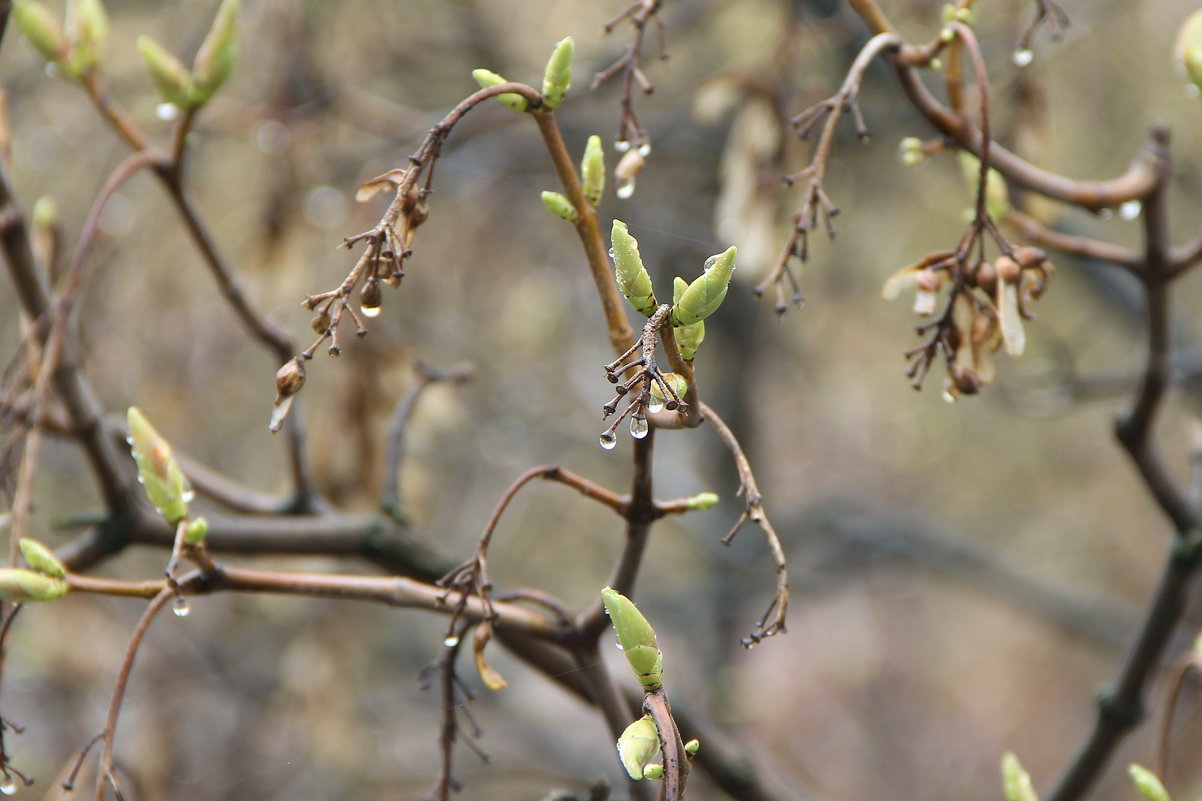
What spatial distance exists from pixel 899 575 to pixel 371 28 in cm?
370

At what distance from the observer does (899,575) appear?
5.16m

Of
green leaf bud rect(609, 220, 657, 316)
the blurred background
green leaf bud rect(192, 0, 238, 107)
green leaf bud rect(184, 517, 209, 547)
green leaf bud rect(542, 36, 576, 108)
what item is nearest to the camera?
green leaf bud rect(609, 220, 657, 316)

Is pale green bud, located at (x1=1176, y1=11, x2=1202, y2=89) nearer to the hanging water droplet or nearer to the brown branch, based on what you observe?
the hanging water droplet

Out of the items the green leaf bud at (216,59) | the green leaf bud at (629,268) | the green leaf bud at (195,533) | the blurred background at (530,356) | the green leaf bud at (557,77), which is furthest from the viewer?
the blurred background at (530,356)

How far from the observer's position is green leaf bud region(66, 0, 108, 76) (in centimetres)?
107

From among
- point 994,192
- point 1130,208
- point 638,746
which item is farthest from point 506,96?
point 1130,208

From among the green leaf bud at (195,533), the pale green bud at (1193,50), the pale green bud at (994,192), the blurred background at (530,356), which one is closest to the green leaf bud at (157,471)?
the green leaf bud at (195,533)

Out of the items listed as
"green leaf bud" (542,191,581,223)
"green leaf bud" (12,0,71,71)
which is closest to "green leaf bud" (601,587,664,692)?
"green leaf bud" (542,191,581,223)

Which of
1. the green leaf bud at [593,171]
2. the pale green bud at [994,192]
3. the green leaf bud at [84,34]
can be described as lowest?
the pale green bud at [994,192]

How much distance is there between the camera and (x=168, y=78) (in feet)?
3.42

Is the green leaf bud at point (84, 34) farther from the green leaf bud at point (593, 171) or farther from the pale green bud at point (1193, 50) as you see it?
the pale green bud at point (1193, 50)

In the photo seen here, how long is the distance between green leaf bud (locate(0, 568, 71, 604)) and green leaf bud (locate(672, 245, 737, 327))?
1.70 ft

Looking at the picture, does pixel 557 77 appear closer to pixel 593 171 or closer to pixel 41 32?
pixel 593 171

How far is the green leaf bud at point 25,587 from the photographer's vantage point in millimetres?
759
